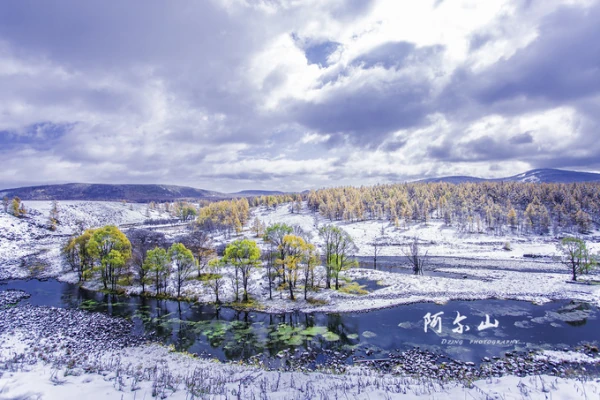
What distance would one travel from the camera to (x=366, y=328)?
31172 mm

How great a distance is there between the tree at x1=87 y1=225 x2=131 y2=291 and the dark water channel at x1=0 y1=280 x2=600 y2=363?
8118 mm

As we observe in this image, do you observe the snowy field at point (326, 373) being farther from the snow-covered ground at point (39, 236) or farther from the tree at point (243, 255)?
the tree at point (243, 255)

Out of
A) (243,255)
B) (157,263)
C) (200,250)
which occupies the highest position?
(243,255)

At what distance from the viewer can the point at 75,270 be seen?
61.5 meters

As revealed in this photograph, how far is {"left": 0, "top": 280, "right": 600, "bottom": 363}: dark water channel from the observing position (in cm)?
2661

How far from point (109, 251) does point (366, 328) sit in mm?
47912

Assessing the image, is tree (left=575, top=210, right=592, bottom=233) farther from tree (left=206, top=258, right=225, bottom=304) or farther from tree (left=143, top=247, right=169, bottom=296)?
tree (left=143, top=247, right=169, bottom=296)

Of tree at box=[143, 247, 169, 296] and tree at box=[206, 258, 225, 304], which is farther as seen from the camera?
tree at box=[143, 247, 169, 296]

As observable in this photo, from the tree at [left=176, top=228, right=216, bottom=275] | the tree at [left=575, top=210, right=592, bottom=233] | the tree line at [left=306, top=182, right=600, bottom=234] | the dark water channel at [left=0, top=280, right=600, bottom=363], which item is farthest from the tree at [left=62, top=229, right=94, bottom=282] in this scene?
the tree at [left=575, top=210, right=592, bottom=233]

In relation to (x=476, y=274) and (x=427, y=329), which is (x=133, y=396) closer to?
(x=427, y=329)

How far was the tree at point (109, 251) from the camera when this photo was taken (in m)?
48.7

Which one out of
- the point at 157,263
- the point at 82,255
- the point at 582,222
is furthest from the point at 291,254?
the point at 582,222

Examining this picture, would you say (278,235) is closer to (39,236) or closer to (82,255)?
(82,255)

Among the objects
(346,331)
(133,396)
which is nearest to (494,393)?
(133,396)
